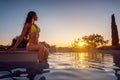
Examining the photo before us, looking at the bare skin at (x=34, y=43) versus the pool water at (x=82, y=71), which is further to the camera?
the bare skin at (x=34, y=43)

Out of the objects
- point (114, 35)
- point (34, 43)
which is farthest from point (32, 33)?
point (114, 35)

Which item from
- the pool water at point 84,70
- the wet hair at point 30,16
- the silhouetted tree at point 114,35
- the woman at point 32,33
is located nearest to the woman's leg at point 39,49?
the woman at point 32,33

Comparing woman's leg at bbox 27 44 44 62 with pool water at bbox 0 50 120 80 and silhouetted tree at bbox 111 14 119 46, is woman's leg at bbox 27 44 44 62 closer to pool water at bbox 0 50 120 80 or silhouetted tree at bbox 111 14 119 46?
pool water at bbox 0 50 120 80

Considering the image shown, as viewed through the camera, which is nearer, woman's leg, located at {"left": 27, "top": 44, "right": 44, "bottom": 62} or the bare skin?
the bare skin

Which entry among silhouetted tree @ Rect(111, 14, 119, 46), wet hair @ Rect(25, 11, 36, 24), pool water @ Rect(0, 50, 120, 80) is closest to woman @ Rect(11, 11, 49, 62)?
wet hair @ Rect(25, 11, 36, 24)

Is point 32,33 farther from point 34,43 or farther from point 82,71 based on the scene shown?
point 82,71

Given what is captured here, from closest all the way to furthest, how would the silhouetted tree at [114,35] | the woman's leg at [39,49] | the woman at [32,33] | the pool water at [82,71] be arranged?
the pool water at [82,71] < the woman at [32,33] < the woman's leg at [39,49] < the silhouetted tree at [114,35]

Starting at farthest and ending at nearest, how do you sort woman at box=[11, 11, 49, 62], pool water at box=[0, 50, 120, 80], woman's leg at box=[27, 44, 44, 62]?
woman's leg at box=[27, 44, 44, 62], woman at box=[11, 11, 49, 62], pool water at box=[0, 50, 120, 80]

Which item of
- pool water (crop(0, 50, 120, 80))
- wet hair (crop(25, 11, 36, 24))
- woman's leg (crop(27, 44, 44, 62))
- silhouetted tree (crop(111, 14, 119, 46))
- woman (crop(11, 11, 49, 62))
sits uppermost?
silhouetted tree (crop(111, 14, 119, 46))

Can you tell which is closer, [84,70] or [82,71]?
[82,71]

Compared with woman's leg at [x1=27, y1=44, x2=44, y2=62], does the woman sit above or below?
above

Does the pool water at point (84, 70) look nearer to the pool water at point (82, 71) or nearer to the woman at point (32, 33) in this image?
the pool water at point (82, 71)

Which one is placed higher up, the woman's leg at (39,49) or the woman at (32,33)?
the woman at (32,33)

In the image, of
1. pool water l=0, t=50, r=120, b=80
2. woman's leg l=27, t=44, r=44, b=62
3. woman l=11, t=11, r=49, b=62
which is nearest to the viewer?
pool water l=0, t=50, r=120, b=80
